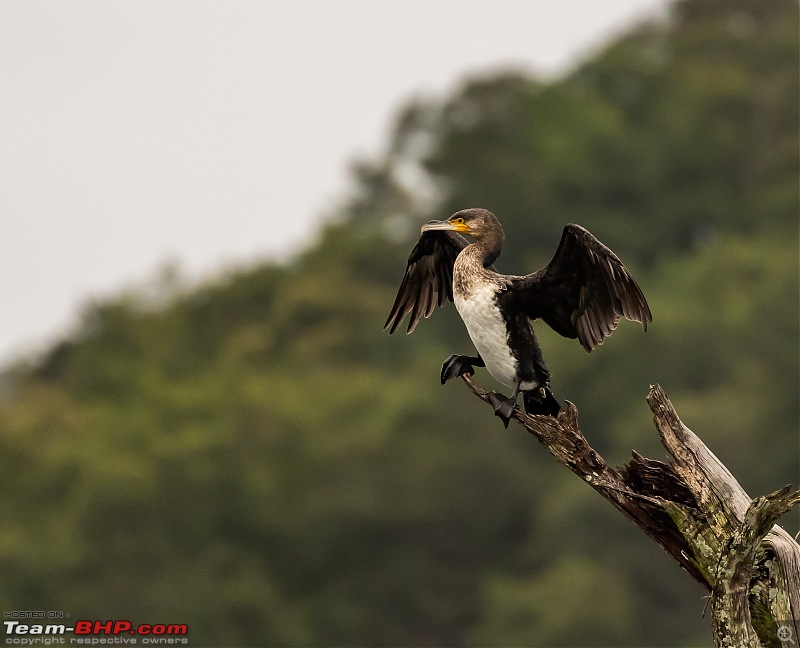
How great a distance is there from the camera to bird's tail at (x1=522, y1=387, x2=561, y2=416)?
10086 millimetres

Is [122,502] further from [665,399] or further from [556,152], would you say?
[665,399]

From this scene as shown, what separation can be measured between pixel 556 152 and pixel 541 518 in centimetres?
2148

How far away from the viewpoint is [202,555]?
47.2m

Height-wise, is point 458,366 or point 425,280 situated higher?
point 425,280

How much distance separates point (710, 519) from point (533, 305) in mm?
1939

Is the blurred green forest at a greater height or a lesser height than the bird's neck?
greater

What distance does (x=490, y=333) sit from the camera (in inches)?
403

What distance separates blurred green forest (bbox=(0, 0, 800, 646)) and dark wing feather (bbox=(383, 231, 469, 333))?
95.3 ft

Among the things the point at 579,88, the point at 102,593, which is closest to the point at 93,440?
the point at 102,593

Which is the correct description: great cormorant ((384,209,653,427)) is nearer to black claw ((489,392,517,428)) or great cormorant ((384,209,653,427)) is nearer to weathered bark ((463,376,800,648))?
black claw ((489,392,517,428))

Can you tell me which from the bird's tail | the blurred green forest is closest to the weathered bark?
the bird's tail

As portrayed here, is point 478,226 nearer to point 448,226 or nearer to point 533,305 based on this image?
point 448,226

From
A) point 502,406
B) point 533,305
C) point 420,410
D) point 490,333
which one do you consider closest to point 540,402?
point 502,406

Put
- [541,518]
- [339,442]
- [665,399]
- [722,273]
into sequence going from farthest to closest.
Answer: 1. [722,273]
2. [339,442]
3. [541,518]
4. [665,399]
